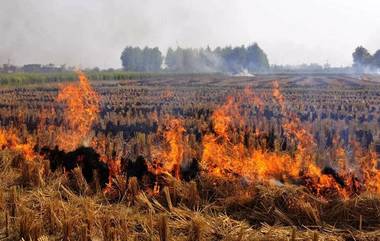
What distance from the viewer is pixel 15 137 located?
39.9 ft

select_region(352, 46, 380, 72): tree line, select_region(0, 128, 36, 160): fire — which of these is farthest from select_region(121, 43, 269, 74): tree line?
select_region(0, 128, 36, 160): fire

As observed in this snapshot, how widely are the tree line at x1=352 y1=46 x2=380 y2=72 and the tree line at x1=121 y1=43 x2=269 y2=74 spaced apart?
21.6 metres

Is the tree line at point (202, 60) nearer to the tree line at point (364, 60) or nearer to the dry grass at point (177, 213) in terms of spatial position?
the tree line at point (364, 60)

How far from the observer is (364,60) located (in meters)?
97.5

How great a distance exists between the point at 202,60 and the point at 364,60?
40.4 m

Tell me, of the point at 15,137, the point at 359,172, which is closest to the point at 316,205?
the point at 359,172

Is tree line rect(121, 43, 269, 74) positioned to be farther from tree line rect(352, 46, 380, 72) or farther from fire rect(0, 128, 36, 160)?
fire rect(0, 128, 36, 160)

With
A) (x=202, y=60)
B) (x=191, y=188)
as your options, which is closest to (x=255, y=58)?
(x=202, y=60)

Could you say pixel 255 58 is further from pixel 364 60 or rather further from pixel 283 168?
pixel 283 168

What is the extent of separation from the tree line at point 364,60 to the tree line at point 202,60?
21571 millimetres

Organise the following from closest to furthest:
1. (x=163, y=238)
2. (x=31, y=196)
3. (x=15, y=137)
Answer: (x=163, y=238), (x=31, y=196), (x=15, y=137)

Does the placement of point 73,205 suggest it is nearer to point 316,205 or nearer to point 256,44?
point 316,205

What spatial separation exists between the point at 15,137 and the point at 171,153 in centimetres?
480

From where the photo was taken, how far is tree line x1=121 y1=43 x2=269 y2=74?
112 m
